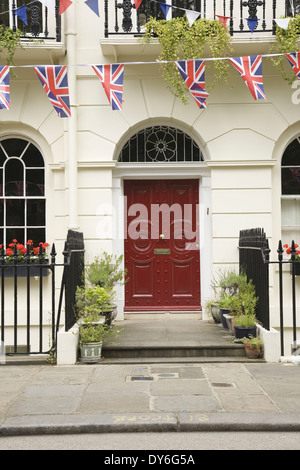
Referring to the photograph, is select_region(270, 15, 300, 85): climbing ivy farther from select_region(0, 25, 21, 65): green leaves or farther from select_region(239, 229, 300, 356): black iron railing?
select_region(0, 25, 21, 65): green leaves

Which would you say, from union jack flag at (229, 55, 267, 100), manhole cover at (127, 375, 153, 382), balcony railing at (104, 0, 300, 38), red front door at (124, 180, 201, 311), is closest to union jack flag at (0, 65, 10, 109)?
balcony railing at (104, 0, 300, 38)

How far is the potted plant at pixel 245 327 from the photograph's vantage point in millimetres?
7941

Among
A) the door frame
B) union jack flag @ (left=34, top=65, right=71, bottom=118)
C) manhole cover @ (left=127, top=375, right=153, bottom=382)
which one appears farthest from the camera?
the door frame

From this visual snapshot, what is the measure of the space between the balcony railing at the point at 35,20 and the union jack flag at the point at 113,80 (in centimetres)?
144

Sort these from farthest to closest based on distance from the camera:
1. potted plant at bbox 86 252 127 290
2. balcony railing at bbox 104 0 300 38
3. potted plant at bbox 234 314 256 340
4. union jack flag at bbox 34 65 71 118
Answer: balcony railing at bbox 104 0 300 38 → potted plant at bbox 86 252 127 290 → union jack flag at bbox 34 65 71 118 → potted plant at bbox 234 314 256 340

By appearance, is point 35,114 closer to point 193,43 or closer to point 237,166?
point 193,43

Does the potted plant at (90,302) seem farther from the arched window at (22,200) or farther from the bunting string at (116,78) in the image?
the bunting string at (116,78)

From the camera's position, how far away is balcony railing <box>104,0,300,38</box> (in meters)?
10.0

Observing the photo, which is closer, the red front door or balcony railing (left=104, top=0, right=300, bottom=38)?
balcony railing (left=104, top=0, right=300, bottom=38)

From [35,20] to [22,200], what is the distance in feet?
10.1

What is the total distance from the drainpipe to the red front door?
1.06 metres

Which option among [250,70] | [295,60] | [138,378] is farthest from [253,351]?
[295,60]

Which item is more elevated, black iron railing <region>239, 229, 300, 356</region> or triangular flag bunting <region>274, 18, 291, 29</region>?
triangular flag bunting <region>274, 18, 291, 29</region>

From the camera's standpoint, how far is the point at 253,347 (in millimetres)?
7699
